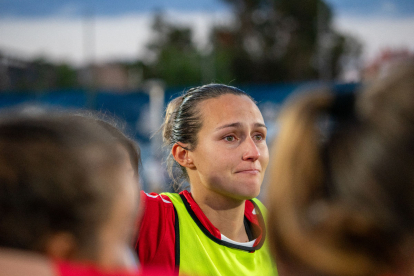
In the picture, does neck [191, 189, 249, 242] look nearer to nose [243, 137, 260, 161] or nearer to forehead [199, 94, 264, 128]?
nose [243, 137, 260, 161]

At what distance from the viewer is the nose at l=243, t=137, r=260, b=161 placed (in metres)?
1.88

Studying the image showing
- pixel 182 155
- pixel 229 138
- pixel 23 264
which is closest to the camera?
pixel 23 264

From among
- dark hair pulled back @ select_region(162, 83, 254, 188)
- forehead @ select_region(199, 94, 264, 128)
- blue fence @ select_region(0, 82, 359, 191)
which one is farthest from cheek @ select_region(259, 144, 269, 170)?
blue fence @ select_region(0, 82, 359, 191)

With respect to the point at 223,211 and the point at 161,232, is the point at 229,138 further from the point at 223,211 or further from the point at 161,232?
the point at 161,232

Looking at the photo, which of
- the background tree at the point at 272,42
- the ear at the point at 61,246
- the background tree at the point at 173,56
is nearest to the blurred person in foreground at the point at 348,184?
the ear at the point at 61,246

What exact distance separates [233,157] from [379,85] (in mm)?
1077

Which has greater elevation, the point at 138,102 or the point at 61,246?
the point at 61,246

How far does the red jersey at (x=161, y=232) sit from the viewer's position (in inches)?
70.6

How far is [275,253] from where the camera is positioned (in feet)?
3.03

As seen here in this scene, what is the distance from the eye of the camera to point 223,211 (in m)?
2.03

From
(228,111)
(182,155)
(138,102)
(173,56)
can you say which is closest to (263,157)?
(228,111)

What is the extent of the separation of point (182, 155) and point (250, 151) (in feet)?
1.39

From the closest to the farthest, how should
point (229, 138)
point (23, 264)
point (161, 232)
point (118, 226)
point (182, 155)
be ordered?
point (23, 264) < point (118, 226) < point (161, 232) < point (229, 138) < point (182, 155)

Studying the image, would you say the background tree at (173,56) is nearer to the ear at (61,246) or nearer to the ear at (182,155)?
the ear at (182,155)
